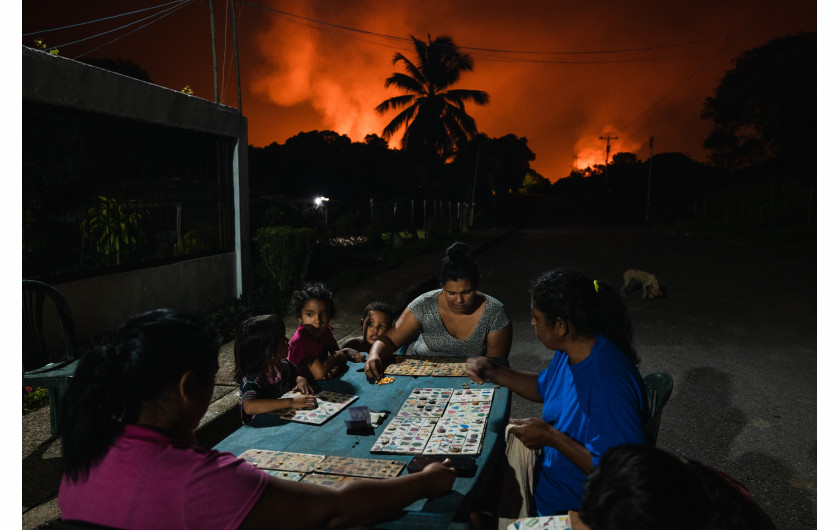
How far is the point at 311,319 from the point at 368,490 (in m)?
2.29

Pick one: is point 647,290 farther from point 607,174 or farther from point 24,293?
point 607,174

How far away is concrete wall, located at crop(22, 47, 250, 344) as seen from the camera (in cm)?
572

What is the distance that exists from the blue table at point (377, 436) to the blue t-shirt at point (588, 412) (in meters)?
0.26

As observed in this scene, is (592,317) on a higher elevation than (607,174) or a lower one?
lower

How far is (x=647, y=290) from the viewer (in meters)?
10.4

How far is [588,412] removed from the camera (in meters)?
2.29

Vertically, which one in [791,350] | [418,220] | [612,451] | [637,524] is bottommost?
[791,350]

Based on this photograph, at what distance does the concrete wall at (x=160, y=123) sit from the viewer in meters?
5.72

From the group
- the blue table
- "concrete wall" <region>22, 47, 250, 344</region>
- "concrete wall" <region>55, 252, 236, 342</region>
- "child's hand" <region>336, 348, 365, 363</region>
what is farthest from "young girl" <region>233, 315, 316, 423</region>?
"concrete wall" <region>22, 47, 250, 344</region>

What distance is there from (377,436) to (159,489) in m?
1.21

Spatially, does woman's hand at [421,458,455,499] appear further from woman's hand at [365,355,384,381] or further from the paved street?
the paved street

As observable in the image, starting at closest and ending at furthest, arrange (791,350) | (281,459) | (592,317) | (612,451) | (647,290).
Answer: (612,451), (281,459), (592,317), (791,350), (647,290)

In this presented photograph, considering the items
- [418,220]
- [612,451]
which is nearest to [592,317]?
[612,451]

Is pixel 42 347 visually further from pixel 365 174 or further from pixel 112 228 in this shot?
pixel 365 174
